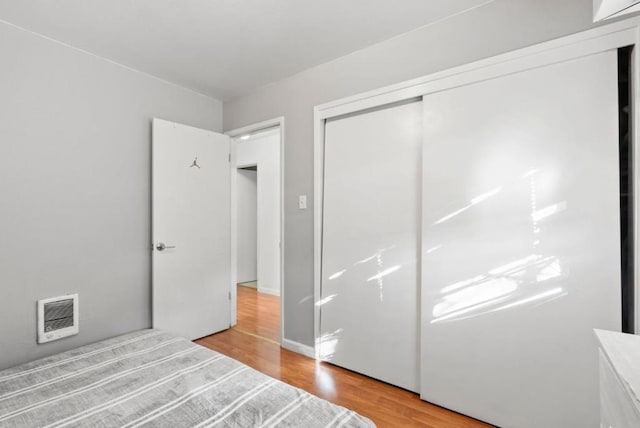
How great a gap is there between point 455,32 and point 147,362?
286 cm

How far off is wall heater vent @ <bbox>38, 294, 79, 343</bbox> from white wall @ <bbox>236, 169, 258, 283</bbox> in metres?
3.37

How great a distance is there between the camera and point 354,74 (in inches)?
95.7

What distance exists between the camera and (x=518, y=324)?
67.6 inches

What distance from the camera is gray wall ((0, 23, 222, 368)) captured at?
6.77 ft

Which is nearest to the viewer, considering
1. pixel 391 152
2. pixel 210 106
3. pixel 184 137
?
pixel 391 152

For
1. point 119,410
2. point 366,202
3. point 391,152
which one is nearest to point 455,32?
point 391,152

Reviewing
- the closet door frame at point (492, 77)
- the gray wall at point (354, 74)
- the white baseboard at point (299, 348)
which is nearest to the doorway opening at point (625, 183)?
the closet door frame at point (492, 77)

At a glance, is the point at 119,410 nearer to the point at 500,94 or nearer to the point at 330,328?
the point at 330,328

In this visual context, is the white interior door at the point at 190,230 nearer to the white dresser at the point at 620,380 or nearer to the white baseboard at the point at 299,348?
the white baseboard at the point at 299,348

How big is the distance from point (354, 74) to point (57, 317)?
9.66 ft

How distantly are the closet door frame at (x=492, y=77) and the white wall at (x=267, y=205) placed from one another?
2.36 m

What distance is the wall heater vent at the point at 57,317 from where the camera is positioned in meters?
2.17

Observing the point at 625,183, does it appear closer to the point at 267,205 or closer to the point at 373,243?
the point at 373,243

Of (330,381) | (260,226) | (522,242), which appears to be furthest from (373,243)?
(260,226)
